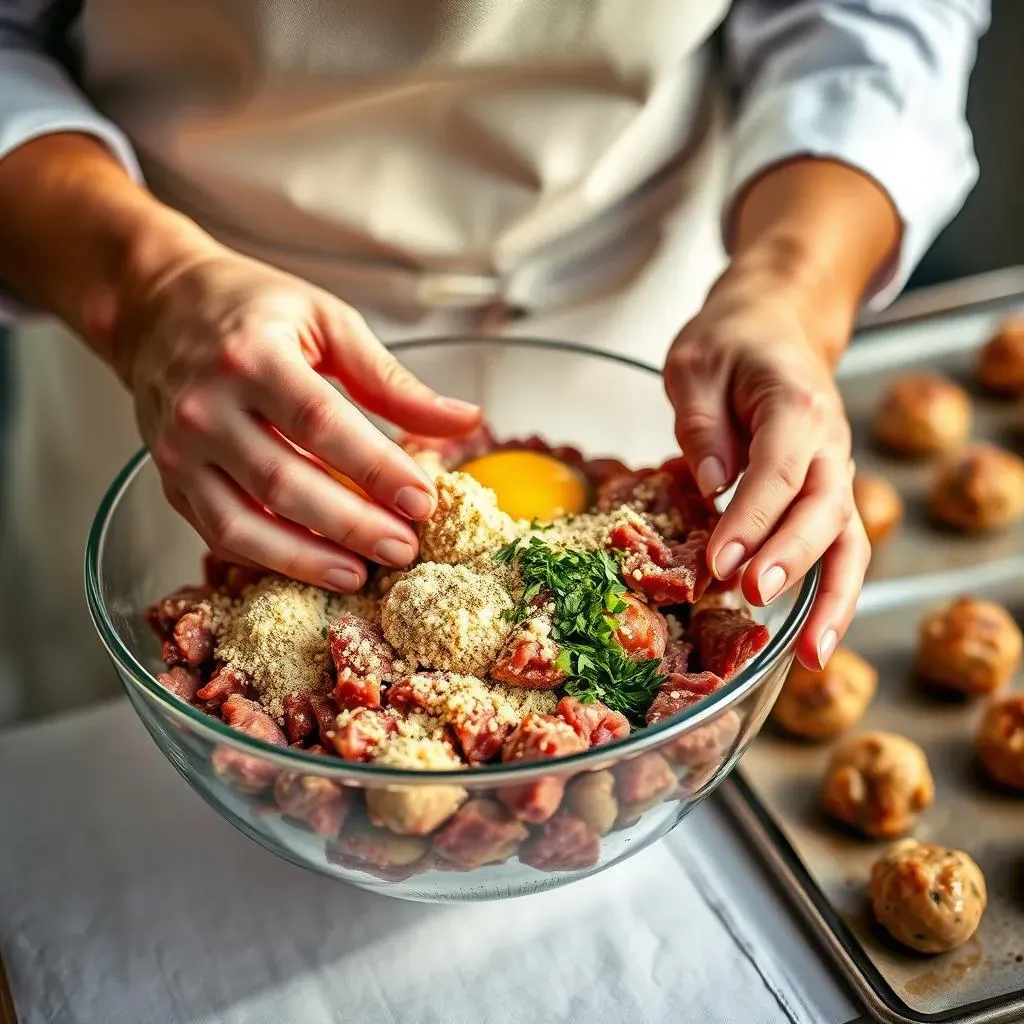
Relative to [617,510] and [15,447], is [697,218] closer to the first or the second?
[617,510]

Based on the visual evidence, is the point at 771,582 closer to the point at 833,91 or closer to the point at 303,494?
the point at 303,494

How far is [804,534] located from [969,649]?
0.55 m

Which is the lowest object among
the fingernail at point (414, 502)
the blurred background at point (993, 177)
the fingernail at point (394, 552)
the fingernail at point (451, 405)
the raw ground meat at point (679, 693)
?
the blurred background at point (993, 177)

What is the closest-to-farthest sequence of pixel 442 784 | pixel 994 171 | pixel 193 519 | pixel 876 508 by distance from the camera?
pixel 442 784 → pixel 193 519 → pixel 876 508 → pixel 994 171

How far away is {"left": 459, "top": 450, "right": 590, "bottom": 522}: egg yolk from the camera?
1238mm

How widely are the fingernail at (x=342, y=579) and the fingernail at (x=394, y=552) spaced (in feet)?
0.10

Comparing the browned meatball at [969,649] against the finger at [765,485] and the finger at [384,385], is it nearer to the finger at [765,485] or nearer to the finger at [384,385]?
the finger at [765,485]

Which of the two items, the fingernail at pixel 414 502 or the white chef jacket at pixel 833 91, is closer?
the fingernail at pixel 414 502

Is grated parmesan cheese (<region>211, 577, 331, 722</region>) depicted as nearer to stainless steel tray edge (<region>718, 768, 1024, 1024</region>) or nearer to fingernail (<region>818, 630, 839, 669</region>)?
fingernail (<region>818, 630, 839, 669</region>)

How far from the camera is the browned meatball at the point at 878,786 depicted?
1310mm

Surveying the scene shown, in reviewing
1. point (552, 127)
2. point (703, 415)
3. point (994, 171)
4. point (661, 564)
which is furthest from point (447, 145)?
point (994, 171)

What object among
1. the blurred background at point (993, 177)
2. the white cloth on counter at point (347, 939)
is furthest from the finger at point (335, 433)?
the blurred background at point (993, 177)

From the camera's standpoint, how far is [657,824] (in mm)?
1048

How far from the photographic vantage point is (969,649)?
1488mm
